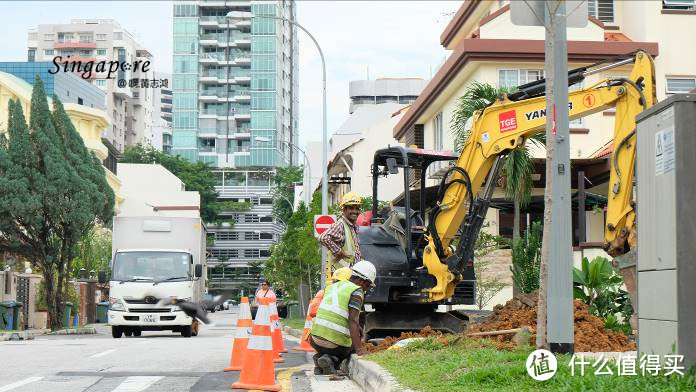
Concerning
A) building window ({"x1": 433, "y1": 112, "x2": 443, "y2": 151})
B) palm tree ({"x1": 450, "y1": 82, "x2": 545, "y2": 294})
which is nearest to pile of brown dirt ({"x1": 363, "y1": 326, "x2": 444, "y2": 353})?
palm tree ({"x1": 450, "y1": 82, "x2": 545, "y2": 294})

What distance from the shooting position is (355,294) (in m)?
12.0

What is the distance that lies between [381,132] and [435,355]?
44412 mm

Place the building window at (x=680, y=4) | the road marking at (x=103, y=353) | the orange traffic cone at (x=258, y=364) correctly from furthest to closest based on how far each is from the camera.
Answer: the building window at (x=680, y=4), the road marking at (x=103, y=353), the orange traffic cone at (x=258, y=364)

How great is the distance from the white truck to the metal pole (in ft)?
52.1

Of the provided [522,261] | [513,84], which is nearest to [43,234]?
[513,84]

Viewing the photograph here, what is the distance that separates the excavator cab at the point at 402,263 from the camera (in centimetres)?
1580

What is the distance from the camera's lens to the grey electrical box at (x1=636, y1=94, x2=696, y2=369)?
25.7ft

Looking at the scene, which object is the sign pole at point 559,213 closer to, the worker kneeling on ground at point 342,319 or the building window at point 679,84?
the worker kneeling on ground at point 342,319

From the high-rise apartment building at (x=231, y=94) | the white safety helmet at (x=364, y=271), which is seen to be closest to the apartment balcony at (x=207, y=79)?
the high-rise apartment building at (x=231, y=94)

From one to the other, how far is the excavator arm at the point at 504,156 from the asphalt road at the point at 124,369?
274cm

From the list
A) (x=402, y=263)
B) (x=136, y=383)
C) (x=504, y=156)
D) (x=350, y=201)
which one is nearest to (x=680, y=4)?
(x=504, y=156)

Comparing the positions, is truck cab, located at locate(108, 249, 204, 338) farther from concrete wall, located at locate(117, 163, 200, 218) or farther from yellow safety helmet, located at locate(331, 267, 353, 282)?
concrete wall, located at locate(117, 163, 200, 218)

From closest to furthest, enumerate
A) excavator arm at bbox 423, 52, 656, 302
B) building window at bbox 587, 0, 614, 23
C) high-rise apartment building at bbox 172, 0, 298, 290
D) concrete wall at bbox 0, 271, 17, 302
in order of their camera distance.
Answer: excavator arm at bbox 423, 52, 656, 302, building window at bbox 587, 0, 614, 23, concrete wall at bbox 0, 271, 17, 302, high-rise apartment building at bbox 172, 0, 298, 290

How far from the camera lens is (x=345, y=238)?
1446 centimetres
